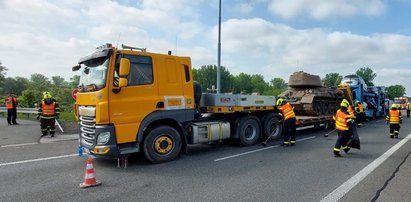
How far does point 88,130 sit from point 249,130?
5.28m

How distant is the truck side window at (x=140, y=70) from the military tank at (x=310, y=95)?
9586 millimetres

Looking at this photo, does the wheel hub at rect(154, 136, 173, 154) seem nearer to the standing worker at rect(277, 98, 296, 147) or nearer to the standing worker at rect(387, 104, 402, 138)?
the standing worker at rect(277, 98, 296, 147)

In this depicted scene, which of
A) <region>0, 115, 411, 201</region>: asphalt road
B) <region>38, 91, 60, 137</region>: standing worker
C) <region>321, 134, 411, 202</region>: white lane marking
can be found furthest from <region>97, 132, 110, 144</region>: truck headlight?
<region>38, 91, 60, 137</region>: standing worker

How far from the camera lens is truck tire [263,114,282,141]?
1080 centimetres

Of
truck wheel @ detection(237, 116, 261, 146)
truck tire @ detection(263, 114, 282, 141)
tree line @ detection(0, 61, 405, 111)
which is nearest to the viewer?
truck wheel @ detection(237, 116, 261, 146)

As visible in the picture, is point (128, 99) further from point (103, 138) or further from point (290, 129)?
point (290, 129)

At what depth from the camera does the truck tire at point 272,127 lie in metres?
10.8

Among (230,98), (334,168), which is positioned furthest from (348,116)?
(230,98)

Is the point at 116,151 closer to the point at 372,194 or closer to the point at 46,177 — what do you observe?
the point at 46,177

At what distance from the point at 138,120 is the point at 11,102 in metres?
12.0

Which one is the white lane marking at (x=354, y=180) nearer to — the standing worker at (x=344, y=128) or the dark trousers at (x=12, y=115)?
the standing worker at (x=344, y=128)

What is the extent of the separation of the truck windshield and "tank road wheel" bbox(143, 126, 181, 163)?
163cm

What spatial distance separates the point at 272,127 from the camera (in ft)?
36.6

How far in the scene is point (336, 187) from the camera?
5.50 m
